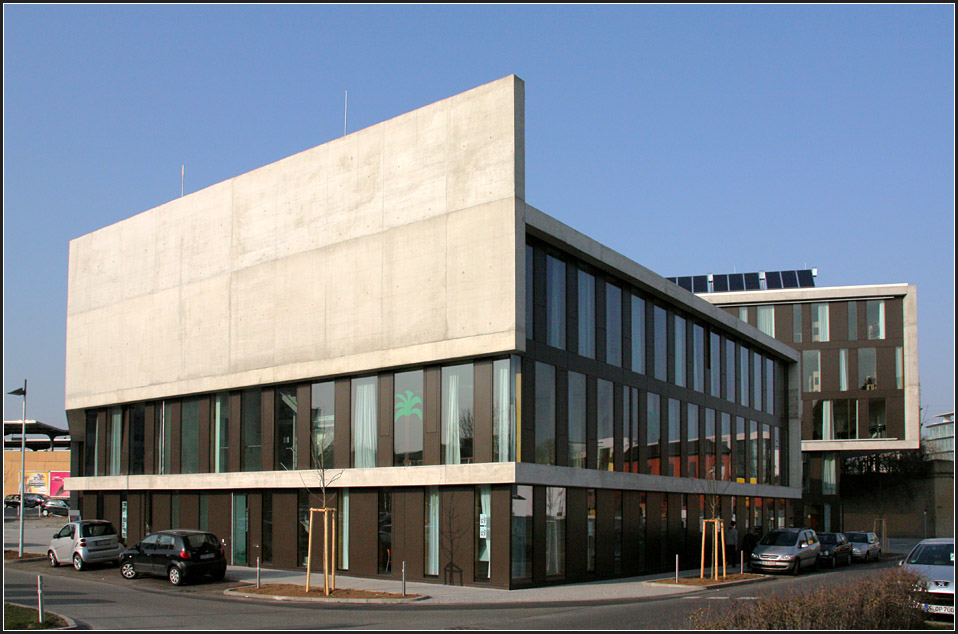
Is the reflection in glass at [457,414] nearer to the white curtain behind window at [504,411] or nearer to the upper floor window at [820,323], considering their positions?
the white curtain behind window at [504,411]

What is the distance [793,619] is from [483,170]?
55.3 ft

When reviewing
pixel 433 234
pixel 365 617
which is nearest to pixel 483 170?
pixel 433 234

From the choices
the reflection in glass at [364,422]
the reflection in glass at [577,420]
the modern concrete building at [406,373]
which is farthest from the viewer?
the reflection in glass at [364,422]

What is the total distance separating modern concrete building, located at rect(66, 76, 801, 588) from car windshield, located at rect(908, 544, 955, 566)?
10.2m

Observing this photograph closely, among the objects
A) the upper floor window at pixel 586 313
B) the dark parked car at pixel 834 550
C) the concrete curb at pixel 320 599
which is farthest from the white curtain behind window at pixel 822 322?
the concrete curb at pixel 320 599

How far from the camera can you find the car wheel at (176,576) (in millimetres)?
26719

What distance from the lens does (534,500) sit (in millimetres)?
26797

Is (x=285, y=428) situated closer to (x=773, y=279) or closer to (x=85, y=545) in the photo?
(x=85, y=545)

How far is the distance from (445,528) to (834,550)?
20.0 m

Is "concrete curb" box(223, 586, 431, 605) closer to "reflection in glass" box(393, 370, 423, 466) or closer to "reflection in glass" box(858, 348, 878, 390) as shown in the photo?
"reflection in glass" box(393, 370, 423, 466)

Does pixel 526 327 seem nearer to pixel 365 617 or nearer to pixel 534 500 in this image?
pixel 534 500

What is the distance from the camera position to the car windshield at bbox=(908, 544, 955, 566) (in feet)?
66.1

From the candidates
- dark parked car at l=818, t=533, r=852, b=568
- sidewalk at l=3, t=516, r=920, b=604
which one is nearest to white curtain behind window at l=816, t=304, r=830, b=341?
dark parked car at l=818, t=533, r=852, b=568

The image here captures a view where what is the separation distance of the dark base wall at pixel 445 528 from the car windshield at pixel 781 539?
3648mm
